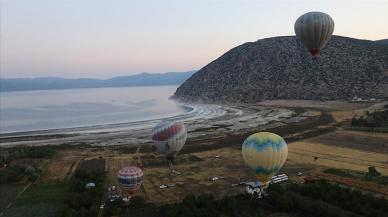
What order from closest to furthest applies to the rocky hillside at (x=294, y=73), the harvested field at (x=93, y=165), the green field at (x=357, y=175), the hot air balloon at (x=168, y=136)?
the green field at (x=357, y=175) < the hot air balloon at (x=168, y=136) < the harvested field at (x=93, y=165) < the rocky hillside at (x=294, y=73)

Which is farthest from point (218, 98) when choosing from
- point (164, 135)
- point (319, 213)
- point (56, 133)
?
point (319, 213)

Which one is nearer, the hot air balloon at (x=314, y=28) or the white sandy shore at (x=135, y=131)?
the hot air balloon at (x=314, y=28)

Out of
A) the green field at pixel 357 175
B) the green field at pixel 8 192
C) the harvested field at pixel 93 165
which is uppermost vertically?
the green field at pixel 357 175

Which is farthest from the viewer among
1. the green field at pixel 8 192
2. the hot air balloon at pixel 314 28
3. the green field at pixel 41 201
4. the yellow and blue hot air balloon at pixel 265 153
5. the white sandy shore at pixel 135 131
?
the white sandy shore at pixel 135 131

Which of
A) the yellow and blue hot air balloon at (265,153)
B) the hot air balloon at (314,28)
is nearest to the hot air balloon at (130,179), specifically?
the yellow and blue hot air balloon at (265,153)

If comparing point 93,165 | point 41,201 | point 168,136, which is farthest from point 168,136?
point 93,165

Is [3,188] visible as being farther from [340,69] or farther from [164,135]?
[340,69]

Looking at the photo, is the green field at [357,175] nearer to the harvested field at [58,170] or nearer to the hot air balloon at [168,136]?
the hot air balloon at [168,136]
